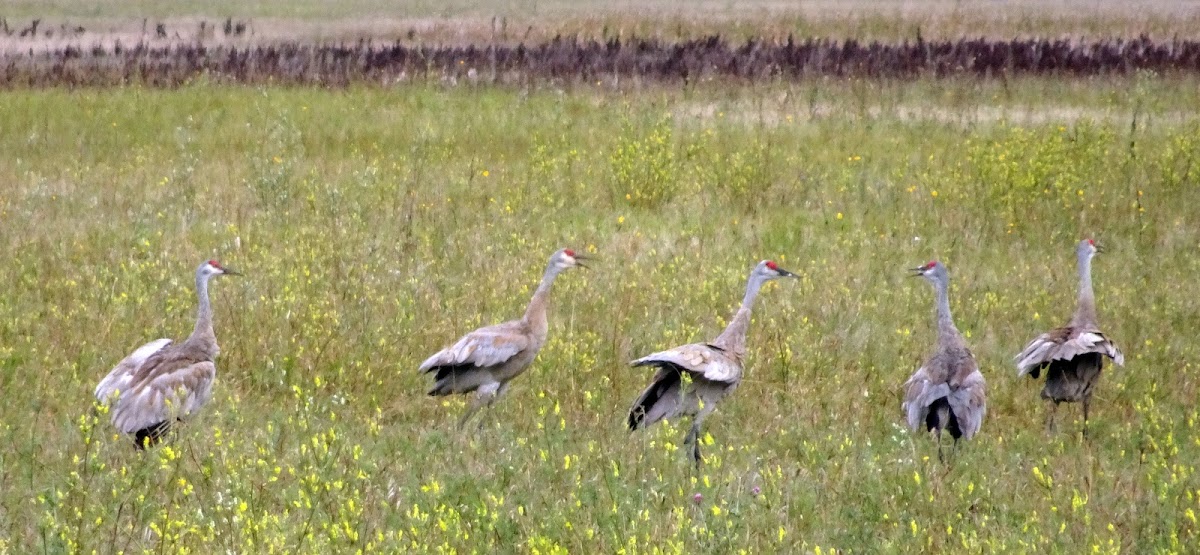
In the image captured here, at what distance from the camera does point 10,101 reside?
18.7 metres

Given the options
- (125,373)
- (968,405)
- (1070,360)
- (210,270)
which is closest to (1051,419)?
(1070,360)

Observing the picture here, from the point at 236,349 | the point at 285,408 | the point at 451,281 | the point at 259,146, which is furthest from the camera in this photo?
the point at 259,146

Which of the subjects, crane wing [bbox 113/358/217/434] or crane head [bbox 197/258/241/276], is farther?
crane head [bbox 197/258/241/276]

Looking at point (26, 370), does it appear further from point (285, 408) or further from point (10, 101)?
point (10, 101)

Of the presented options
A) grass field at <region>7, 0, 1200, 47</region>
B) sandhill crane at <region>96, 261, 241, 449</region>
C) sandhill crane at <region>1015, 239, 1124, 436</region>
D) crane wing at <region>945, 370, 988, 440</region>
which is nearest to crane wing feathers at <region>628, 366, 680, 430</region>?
crane wing at <region>945, 370, 988, 440</region>

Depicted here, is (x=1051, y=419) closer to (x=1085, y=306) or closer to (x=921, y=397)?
(x=1085, y=306)

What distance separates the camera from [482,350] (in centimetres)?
713

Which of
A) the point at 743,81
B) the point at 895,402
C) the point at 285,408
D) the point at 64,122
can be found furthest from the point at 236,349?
the point at 743,81

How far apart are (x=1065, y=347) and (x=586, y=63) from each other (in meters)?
16.1

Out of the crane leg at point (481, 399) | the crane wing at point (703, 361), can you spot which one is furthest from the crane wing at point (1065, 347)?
the crane leg at point (481, 399)

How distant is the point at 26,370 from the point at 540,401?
120 inches

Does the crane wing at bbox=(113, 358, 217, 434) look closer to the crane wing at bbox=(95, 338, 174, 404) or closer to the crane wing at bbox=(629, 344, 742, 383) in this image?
the crane wing at bbox=(95, 338, 174, 404)

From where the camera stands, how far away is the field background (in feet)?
17.9

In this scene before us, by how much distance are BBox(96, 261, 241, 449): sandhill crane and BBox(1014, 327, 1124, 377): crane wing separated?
15.1ft
